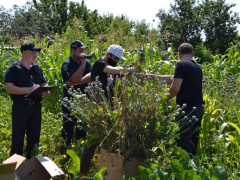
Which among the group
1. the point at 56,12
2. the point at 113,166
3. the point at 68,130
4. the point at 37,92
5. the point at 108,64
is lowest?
the point at 68,130

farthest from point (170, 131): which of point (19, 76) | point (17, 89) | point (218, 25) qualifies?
point (218, 25)

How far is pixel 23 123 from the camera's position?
4.21 metres

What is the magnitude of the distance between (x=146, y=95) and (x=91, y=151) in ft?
2.82

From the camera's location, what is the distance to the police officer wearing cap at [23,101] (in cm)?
416

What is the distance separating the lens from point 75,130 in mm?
4879

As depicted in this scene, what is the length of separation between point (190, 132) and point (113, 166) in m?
1.40

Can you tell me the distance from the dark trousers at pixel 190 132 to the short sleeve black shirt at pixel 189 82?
92 mm

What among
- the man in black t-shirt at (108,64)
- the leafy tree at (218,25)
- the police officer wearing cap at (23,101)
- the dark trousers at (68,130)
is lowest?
the dark trousers at (68,130)

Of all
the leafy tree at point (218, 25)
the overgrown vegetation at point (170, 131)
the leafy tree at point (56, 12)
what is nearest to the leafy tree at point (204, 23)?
the leafy tree at point (218, 25)

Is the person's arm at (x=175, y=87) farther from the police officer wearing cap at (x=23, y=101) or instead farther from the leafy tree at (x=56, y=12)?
the leafy tree at (x=56, y=12)

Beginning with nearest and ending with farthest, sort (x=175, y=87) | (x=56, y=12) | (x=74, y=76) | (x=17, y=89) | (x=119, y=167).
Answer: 1. (x=119, y=167)
2. (x=175, y=87)
3. (x=17, y=89)
4. (x=74, y=76)
5. (x=56, y=12)

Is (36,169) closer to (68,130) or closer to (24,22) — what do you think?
(68,130)

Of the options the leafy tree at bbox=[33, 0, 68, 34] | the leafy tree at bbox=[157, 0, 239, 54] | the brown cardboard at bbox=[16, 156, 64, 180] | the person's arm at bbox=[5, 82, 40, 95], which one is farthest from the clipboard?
the leafy tree at bbox=[157, 0, 239, 54]

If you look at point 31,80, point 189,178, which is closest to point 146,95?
point 189,178
